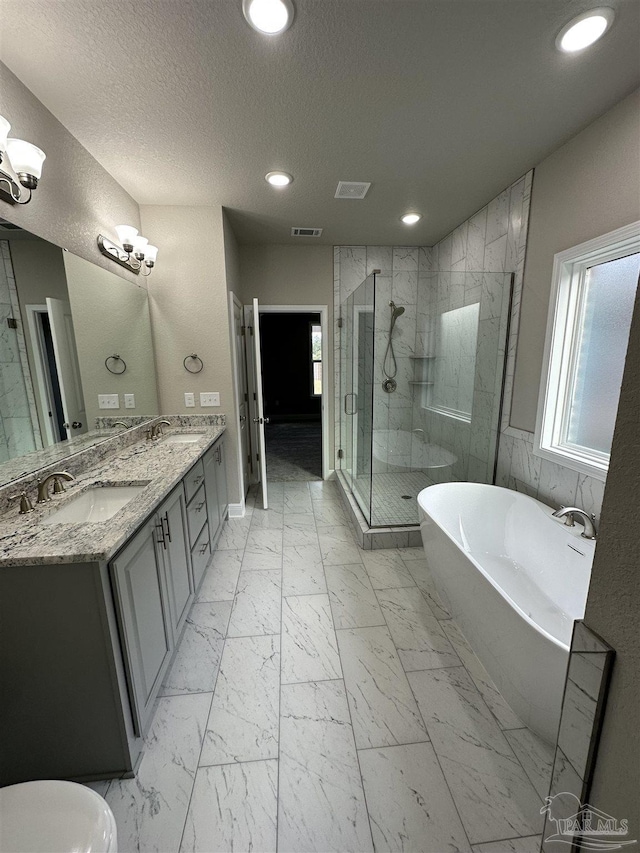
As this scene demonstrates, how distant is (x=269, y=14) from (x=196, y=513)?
2.35 metres

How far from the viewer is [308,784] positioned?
120 centimetres

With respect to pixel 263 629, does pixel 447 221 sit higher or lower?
higher

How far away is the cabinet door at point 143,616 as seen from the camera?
1.17 metres

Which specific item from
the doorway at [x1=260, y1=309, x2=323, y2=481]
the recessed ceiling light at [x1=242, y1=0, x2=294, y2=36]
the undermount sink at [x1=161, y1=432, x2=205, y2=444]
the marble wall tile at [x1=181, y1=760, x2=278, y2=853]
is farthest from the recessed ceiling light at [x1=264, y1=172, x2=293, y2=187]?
the doorway at [x1=260, y1=309, x2=323, y2=481]

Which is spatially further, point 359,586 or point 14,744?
point 359,586

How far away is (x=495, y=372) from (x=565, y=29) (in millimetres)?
1839

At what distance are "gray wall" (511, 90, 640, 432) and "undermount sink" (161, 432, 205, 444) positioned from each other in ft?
8.25

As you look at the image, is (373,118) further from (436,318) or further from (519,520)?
(519,520)

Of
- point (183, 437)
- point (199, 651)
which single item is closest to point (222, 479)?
point (183, 437)

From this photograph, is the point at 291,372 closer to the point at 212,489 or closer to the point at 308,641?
the point at 212,489

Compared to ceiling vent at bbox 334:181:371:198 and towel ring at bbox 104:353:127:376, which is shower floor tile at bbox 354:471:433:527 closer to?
towel ring at bbox 104:353:127:376

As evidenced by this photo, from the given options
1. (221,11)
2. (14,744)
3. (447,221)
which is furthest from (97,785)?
(447,221)

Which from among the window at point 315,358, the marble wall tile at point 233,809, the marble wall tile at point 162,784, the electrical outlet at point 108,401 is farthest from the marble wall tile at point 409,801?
the window at point 315,358

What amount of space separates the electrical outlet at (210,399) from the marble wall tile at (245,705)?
6.26ft
